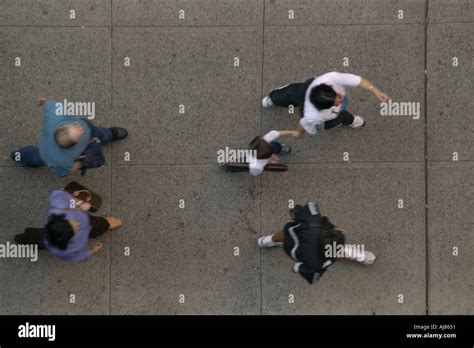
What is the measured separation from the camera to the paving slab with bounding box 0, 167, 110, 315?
525 centimetres

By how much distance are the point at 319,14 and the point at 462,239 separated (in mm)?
2864

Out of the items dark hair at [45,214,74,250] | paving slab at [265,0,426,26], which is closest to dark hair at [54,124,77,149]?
dark hair at [45,214,74,250]

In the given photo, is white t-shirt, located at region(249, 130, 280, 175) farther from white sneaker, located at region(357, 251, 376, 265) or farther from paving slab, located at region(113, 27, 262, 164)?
white sneaker, located at region(357, 251, 376, 265)

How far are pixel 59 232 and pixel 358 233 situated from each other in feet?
9.94

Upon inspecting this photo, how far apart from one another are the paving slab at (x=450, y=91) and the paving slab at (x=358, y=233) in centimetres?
41

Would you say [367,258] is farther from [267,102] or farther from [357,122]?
[267,102]

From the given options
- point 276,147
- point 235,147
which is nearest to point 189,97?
point 235,147

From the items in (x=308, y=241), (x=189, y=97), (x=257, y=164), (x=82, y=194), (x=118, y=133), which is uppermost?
(x=189, y=97)

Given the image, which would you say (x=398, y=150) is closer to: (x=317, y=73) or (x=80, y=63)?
(x=317, y=73)

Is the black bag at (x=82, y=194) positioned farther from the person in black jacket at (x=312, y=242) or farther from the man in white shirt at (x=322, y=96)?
the man in white shirt at (x=322, y=96)

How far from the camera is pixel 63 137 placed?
4059 mm

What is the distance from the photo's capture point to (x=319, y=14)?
5297mm

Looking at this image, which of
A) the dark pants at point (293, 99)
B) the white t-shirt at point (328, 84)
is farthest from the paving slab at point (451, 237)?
the white t-shirt at point (328, 84)

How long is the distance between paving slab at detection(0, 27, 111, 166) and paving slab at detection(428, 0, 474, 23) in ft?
11.5
